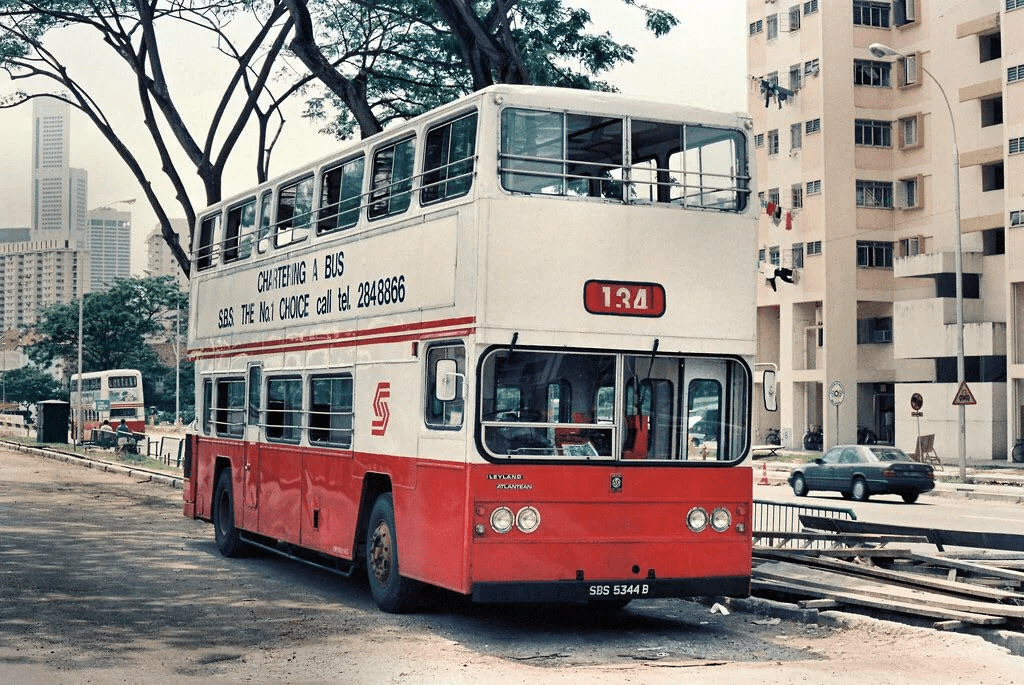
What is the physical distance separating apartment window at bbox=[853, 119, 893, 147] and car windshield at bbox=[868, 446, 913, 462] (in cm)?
3260

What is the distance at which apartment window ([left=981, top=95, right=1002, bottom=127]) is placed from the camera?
180ft

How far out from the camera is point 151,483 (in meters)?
36.5

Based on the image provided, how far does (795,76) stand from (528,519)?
58.6 metres

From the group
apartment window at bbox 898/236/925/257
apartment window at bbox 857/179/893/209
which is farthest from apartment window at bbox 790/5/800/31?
apartment window at bbox 898/236/925/257

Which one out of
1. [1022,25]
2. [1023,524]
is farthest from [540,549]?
[1022,25]

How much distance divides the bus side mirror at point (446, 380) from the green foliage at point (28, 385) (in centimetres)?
11608

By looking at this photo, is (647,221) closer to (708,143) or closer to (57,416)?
(708,143)

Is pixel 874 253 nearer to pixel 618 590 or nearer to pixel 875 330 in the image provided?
pixel 875 330

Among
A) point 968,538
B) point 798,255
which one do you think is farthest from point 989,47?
point 968,538

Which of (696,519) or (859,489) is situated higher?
(696,519)

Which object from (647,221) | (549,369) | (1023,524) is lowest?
(1023,524)

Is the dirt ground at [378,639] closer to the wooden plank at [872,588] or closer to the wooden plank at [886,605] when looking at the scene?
the wooden plank at [886,605]

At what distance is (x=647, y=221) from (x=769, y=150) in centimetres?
5825

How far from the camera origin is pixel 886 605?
41.2 feet
